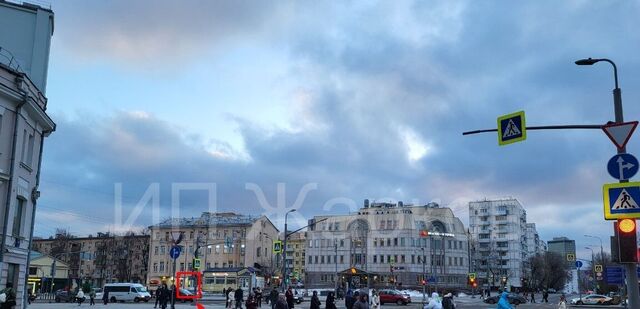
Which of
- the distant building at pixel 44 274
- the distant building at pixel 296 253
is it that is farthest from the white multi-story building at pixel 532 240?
the distant building at pixel 44 274

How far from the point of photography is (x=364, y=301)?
16250 millimetres

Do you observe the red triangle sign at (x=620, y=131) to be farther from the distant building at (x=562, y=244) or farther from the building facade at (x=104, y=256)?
the distant building at (x=562, y=244)

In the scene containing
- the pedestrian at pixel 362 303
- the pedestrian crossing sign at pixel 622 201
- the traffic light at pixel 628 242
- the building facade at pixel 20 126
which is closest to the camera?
the traffic light at pixel 628 242

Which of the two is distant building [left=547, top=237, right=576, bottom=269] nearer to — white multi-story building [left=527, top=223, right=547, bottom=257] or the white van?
white multi-story building [left=527, top=223, right=547, bottom=257]

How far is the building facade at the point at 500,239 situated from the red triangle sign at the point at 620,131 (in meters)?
124

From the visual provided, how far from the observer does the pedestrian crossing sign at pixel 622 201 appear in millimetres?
11375

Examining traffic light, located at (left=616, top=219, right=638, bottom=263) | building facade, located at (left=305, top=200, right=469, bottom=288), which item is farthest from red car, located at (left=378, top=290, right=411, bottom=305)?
traffic light, located at (left=616, top=219, right=638, bottom=263)

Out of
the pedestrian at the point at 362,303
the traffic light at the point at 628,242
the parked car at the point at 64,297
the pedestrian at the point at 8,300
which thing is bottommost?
the parked car at the point at 64,297

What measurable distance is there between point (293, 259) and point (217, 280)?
7802 cm

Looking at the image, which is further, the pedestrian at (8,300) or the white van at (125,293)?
the white van at (125,293)

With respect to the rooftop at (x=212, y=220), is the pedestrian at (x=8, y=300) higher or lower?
lower

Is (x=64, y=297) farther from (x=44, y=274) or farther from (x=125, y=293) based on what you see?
(x=44, y=274)

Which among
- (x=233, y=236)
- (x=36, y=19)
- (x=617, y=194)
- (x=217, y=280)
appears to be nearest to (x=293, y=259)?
(x=233, y=236)

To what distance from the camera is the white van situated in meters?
64.4
